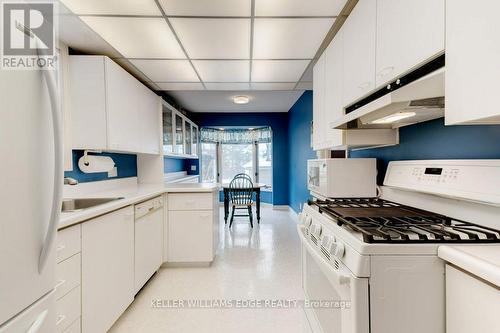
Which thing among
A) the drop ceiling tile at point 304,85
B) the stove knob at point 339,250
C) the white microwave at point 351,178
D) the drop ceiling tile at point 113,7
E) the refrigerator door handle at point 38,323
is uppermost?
the drop ceiling tile at point 304,85

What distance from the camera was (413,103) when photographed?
1058 mm

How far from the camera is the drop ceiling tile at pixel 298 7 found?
1.58 metres

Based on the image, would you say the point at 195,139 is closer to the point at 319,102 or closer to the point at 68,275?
the point at 319,102

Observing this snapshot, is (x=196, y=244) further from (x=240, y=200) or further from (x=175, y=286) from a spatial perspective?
(x=240, y=200)

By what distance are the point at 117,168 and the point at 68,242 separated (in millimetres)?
1808

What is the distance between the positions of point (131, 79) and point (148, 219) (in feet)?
4.67

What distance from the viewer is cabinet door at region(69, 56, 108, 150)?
2.10m

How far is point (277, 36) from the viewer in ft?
6.45

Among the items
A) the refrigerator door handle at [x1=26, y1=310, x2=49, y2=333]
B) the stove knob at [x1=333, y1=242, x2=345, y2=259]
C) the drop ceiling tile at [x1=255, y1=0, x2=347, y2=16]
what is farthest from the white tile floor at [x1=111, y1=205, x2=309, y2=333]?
the drop ceiling tile at [x1=255, y1=0, x2=347, y2=16]

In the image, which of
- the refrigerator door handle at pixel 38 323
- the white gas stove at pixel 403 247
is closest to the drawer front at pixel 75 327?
the refrigerator door handle at pixel 38 323

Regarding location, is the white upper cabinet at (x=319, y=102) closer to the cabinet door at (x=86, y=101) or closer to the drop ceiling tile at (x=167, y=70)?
the drop ceiling tile at (x=167, y=70)

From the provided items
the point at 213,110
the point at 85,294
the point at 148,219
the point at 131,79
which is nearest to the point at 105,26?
the point at 131,79

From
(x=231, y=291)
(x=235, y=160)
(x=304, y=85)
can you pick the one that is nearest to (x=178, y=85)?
(x=304, y=85)

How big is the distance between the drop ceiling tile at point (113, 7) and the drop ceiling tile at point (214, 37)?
0.59 feet
